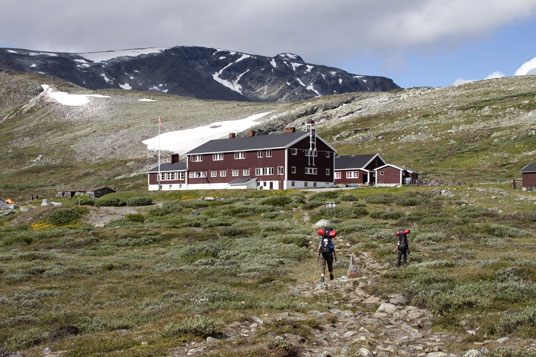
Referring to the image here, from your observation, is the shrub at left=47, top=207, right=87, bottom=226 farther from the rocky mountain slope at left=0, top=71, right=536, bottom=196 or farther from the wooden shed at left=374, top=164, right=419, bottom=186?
the rocky mountain slope at left=0, top=71, right=536, bottom=196

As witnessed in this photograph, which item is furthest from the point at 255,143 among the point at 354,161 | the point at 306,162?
the point at 354,161

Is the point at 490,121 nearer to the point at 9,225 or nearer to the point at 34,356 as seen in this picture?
the point at 9,225

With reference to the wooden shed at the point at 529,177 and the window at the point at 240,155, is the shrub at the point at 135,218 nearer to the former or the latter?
the window at the point at 240,155

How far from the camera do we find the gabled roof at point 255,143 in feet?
248

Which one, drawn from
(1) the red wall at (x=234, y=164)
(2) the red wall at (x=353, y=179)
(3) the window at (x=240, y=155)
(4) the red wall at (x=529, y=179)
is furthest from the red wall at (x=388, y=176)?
(4) the red wall at (x=529, y=179)

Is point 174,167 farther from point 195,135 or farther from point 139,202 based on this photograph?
point 195,135

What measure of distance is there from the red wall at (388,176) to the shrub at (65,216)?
1896 inches

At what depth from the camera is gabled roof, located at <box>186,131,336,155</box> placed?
7572 centimetres

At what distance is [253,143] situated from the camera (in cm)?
8019


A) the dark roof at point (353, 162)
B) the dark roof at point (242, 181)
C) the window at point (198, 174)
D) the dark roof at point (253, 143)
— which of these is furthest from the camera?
the window at point (198, 174)

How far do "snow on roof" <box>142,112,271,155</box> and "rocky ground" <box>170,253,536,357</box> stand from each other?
118 m

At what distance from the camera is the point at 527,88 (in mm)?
158375

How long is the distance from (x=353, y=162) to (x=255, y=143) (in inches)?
730

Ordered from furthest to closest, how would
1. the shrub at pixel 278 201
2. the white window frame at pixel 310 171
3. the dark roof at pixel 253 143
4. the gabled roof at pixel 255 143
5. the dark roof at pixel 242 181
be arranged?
the white window frame at pixel 310 171, the dark roof at pixel 253 143, the dark roof at pixel 242 181, the gabled roof at pixel 255 143, the shrub at pixel 278 201
